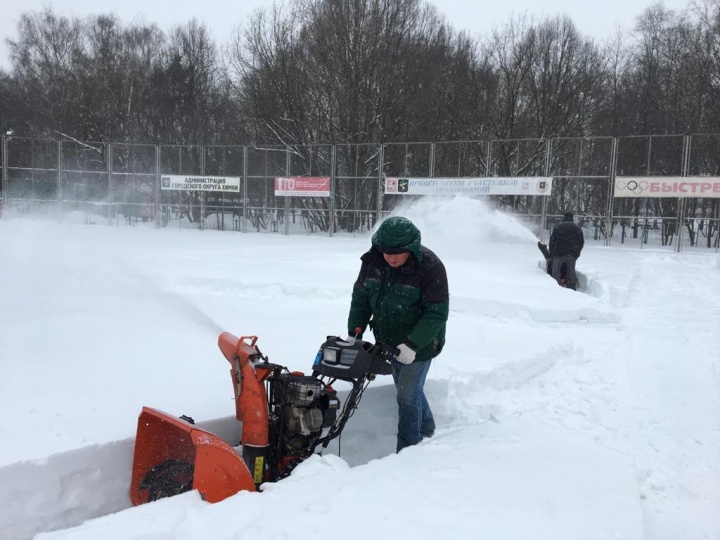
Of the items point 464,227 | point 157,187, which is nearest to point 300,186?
point 157,187

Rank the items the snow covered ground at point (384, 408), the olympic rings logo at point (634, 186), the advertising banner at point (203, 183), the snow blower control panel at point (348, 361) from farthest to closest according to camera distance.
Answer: the advertising banner at point (203, 183) → the olympic rings logo at point (634, 186) → the snow blower control panel at point (348, 361) → the snow covered ground at point (384, 408)

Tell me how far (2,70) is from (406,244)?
160 feet

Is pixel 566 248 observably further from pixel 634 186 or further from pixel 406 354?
pixel 634 186

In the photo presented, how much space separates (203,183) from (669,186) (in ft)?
61.2

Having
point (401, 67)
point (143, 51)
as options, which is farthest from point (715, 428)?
point (143, 51)

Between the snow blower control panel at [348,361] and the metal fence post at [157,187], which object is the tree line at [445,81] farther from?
the snow blower control panel at [348,361]

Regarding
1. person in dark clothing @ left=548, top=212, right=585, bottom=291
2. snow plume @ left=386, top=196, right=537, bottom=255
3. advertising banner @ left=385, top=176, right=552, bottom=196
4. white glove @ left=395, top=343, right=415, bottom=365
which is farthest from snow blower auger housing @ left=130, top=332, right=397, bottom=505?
advertising banner @ left=385, top=176, right=552, bottom=196

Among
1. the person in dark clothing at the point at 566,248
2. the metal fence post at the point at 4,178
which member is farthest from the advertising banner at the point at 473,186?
the metal fence post at the point at 4,178

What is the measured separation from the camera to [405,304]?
12.7ft

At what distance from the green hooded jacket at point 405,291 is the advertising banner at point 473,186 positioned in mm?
16912

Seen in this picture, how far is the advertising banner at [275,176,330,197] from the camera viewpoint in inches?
919

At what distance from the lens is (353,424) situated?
5.00 m

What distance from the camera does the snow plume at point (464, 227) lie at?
56.9 ft

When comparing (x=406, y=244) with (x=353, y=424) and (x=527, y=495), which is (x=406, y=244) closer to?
(x=527, y=495)
